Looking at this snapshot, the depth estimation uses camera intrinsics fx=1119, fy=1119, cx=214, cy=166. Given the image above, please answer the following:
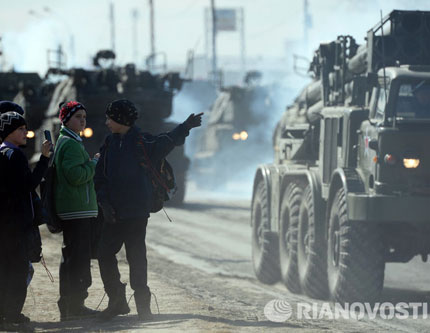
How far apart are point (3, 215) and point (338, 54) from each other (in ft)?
21.0

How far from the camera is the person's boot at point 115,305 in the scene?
28.2 ft

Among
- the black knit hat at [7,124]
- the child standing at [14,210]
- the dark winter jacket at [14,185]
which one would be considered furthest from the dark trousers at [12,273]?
the black knit hat at [7,124]

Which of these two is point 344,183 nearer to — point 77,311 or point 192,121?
point 192,121

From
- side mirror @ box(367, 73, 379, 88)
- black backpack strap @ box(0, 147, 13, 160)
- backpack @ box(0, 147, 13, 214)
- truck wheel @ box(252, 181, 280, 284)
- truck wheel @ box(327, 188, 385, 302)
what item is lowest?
truck wheel @ box(252, 181, 280, 284)

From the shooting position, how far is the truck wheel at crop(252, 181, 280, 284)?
14555mm

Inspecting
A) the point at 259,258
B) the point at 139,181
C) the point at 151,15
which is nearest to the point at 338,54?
the point at 259,258

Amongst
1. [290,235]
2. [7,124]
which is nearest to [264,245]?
[290,235]

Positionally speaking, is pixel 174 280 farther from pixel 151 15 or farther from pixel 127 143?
pixel 151 15

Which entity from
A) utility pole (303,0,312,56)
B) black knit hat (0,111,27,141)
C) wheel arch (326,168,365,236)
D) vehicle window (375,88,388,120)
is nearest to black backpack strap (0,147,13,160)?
black knit hat (0,111,27,141)

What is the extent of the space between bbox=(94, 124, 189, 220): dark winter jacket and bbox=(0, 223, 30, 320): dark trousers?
0.70 metres

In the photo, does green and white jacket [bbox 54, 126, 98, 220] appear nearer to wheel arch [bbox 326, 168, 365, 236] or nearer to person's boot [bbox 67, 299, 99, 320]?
person's boot [bbox 67, 299, 99, 320]

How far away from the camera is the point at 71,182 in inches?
334

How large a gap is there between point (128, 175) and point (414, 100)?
12.4ft

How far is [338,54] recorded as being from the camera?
13.6m
